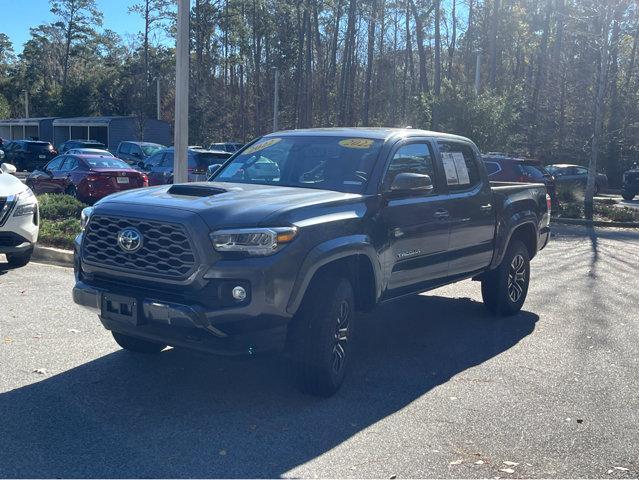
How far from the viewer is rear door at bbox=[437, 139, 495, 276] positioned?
22.8 feet

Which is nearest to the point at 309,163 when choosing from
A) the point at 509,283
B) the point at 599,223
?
the point at 509,283

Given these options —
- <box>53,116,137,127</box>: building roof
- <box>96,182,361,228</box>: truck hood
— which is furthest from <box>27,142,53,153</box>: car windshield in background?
<box>96,182,361,228</box>: truck hood

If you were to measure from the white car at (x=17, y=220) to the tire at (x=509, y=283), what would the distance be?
5.72 meters

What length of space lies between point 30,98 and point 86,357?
76.9m

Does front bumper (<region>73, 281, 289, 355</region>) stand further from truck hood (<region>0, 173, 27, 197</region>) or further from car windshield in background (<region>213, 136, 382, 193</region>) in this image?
truck hood (<region>0, 173, 27, 197</region>)

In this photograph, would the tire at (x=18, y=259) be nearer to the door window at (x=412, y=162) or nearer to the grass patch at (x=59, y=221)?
the grass patch at (x=59, y=221)

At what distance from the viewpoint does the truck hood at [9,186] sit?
9.35m

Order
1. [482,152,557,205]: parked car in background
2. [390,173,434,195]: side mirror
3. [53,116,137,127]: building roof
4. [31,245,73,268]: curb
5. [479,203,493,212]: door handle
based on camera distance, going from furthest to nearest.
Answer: [53,116,137,127]: building roof
[482,152,557,205]: parked car in background
[31,245,73,268]: curb
[479,203,493,212]: door handle
[390,173,434,195]: side mirror

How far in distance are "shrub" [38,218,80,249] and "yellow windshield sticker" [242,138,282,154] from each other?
517 cm

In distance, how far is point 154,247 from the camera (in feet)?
16.3

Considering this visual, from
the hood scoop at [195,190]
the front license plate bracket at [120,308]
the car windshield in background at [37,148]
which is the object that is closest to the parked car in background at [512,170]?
the hood scoop at [195,190]

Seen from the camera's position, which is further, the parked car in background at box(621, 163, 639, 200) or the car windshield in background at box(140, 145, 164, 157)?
the car windshield in background at box(140, 145, 164, 157)

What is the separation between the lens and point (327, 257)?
513cm

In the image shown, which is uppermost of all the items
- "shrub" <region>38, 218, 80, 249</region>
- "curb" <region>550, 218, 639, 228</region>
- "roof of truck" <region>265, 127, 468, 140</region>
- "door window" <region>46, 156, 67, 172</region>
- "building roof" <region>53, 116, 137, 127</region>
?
"building roof" <region>53, 116, 137, 127</region>
